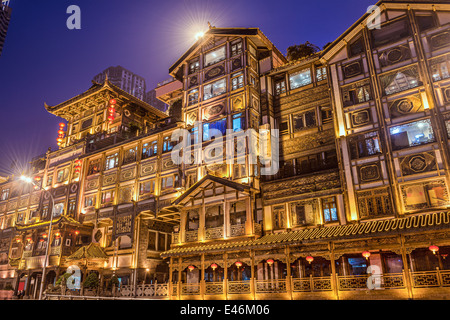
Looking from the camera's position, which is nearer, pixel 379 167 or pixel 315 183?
pixel 379 167

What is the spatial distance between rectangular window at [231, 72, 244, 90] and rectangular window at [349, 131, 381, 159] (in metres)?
11.7

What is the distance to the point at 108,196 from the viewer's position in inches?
1496

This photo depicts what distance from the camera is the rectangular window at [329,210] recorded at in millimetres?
24250

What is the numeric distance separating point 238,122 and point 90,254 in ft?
62.5

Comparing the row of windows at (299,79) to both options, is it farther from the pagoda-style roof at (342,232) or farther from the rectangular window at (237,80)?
the pagoda-style roof at (342,232)

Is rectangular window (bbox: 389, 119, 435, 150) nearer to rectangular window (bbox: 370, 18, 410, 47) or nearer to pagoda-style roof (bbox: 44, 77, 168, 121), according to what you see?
rectangular window (bbox: 370, 18, 410, 47)

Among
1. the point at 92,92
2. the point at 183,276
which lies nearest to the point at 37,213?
the point at 92,92

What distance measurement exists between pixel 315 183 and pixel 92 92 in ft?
110

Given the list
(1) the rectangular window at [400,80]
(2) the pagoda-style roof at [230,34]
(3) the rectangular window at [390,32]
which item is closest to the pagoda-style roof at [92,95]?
(2) the pagoda-style roof at [230,34]

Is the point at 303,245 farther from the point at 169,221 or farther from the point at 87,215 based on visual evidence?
the point at 87,215

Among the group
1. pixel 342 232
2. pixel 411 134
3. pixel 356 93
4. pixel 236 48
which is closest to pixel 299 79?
pixel 356 93

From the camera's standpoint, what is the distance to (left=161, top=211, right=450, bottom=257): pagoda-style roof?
18.5 metres

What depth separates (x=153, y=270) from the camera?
34688 mm

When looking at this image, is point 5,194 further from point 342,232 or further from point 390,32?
point 390,32
